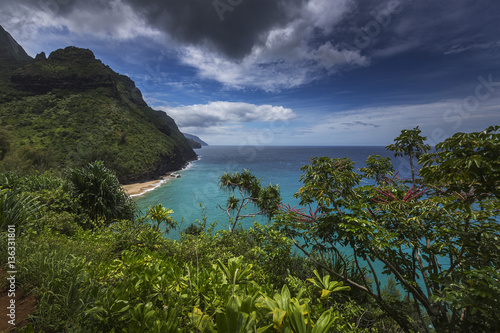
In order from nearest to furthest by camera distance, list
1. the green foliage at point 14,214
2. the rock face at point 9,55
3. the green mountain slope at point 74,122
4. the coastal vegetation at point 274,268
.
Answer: the coastal vegetation at point 274,268 → the green foliage at point 14,214 → the green mountain slope at point 74,122 → the rock face at point 9,55

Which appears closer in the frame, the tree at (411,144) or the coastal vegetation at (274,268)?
the coastal vegetation at (274,268)

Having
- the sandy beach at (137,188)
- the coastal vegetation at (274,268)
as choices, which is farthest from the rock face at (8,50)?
the coastal vegetation at (274,268)

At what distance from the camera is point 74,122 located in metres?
44.9

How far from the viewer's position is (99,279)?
207cm

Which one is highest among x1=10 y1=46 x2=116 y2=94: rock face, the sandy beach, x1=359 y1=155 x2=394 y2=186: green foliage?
x1=10 y1=46 x2=116 y2=94: rock face

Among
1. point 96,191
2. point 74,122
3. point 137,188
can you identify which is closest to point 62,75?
point 74,122

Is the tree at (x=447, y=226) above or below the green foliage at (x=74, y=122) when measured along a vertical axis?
below

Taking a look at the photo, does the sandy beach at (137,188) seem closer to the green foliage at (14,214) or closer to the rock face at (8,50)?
the green foliage at (14,214)

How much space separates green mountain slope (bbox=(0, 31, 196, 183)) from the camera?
3588cm

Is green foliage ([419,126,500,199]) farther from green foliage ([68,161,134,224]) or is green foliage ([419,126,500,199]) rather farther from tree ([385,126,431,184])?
green foliage ([68,161,134,224])

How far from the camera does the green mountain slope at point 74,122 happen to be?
3588 cm

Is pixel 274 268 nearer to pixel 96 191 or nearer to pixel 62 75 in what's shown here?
pixel 96 191

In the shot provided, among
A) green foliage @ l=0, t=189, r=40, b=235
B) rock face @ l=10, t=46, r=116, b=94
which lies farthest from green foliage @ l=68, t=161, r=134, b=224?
rock face @ l=10, t=46, r=116, b=94

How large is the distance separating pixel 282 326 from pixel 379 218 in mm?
4338
